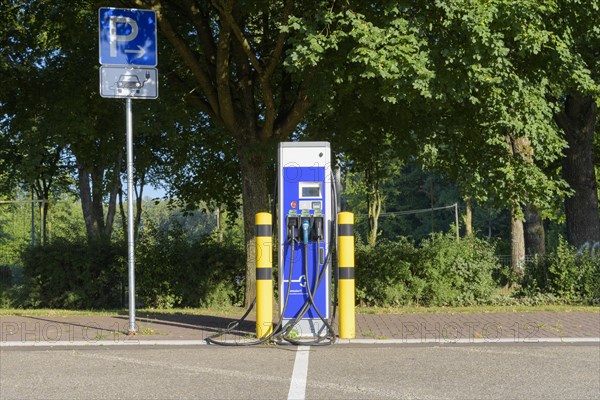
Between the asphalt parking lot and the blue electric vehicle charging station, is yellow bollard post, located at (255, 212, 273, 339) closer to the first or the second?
the blue electric vehicle charging station

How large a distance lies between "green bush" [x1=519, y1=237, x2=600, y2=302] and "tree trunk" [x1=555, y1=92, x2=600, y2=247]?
3.48m

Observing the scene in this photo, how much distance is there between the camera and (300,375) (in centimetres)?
741

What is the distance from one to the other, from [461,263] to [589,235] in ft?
18.4

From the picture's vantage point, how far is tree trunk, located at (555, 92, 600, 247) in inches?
760

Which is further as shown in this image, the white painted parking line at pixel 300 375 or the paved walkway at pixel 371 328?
the paved walkway at pixel 371 328

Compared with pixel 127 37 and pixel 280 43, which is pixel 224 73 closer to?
pixel 280 43

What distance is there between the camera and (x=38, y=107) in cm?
1537

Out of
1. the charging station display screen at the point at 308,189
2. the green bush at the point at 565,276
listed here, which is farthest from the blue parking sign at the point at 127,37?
the green bush at the point at 565,276

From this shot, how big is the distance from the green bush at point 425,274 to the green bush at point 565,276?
1023mm

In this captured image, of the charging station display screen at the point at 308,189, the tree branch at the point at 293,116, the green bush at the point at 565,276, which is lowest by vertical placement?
the green bush at the point at 565,276

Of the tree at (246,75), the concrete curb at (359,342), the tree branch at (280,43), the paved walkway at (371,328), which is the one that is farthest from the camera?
the tree at (246,75)

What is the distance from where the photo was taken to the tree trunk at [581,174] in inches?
760

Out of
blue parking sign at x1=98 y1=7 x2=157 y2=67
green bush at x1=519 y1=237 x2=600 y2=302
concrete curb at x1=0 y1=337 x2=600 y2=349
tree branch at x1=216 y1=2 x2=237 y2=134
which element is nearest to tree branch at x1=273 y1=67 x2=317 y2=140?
tree branch at x1=216 y1=2 x2=237 y2=134

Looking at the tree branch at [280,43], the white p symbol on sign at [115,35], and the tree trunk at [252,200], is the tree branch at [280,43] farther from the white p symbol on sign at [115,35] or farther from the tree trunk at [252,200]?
the white p symbol on sign at [115,35]
